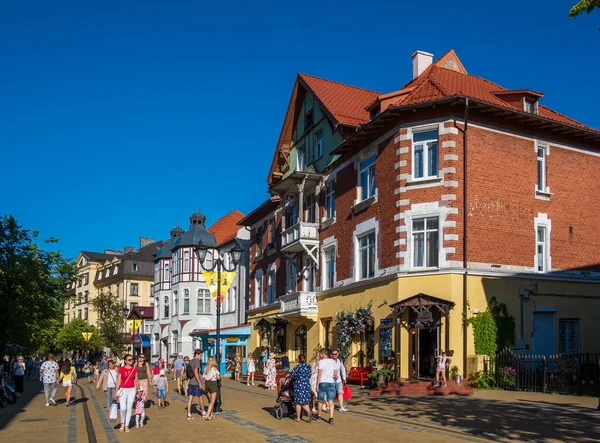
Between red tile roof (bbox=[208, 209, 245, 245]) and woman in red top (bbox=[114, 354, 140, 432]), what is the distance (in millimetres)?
48227

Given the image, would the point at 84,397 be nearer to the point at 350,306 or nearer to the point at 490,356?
the point at 350,306

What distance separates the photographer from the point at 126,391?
15.8m

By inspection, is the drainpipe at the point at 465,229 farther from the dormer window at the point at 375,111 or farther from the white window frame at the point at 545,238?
the dormer window at the point at 375,111

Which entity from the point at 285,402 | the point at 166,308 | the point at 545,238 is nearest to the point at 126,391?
the point at 285,402

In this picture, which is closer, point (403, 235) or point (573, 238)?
point (403, 235)

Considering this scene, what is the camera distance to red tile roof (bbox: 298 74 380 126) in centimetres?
3347

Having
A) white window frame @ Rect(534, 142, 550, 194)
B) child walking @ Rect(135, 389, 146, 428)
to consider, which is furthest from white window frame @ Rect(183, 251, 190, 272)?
child walking @ Rect(135, 389, 146, 428)

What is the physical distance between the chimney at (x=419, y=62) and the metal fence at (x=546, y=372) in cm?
1468

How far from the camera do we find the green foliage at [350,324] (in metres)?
29.1

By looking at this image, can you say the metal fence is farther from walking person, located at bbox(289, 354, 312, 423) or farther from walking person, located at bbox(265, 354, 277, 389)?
walking person, located at bbox(289, 354, 312, 423)

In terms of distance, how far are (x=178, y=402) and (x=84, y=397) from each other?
20.3 ft

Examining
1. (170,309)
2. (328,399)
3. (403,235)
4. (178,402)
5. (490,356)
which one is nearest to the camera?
(328,399)

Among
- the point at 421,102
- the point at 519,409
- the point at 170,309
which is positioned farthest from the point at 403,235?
the point at 170,309

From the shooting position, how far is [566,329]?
28141 millimetres
